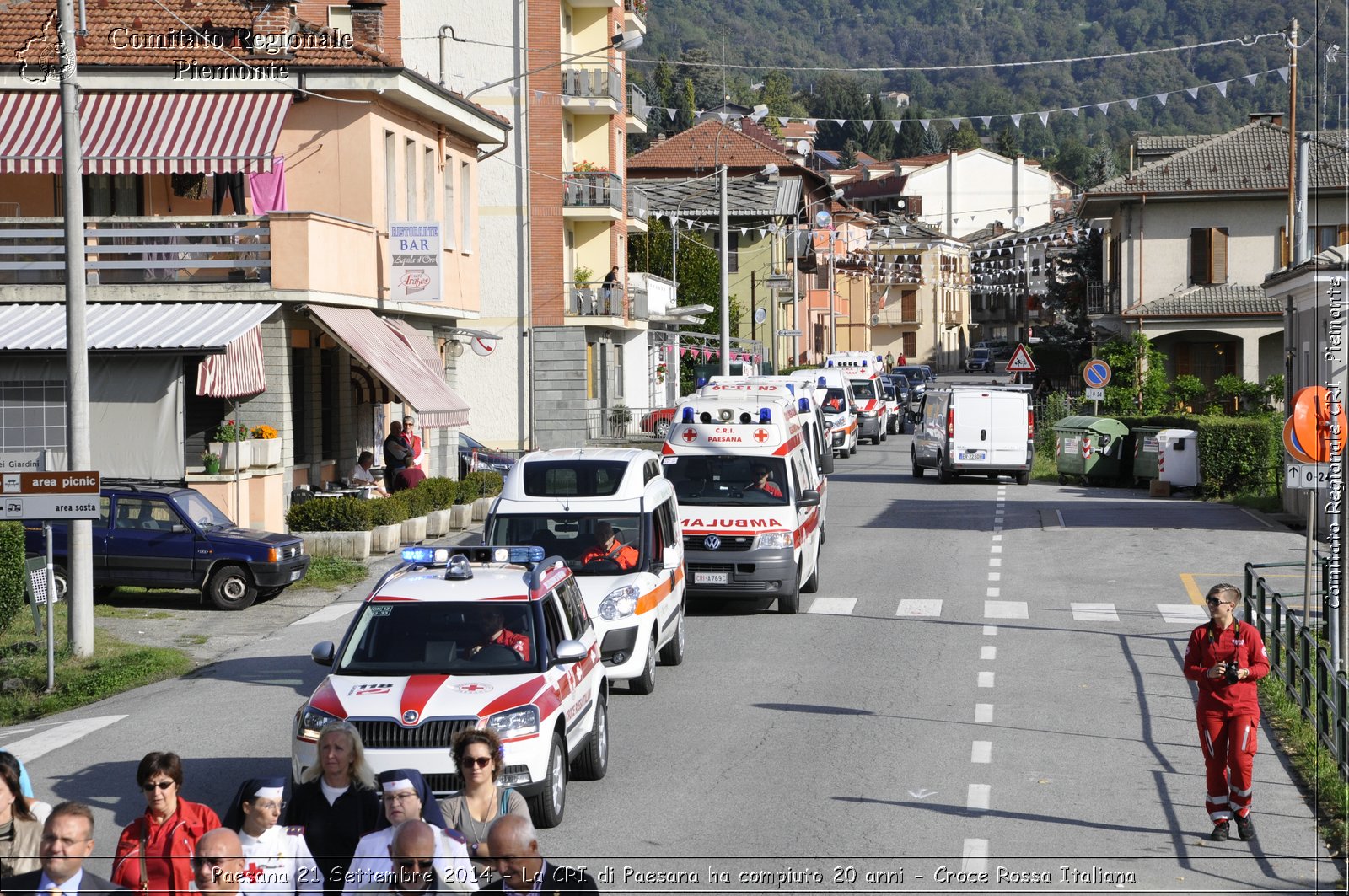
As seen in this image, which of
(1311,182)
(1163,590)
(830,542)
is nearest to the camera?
(1163,590)

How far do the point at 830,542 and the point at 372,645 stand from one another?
56.8 ft

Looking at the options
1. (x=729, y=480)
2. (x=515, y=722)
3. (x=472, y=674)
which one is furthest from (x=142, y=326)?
(x=515, y=722)

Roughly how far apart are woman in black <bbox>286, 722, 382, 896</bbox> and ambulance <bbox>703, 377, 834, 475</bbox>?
1634 cm

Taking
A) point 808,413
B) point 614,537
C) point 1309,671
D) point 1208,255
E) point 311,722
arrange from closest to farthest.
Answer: point 311,722
point 1309,671
point 614,537
point 808,413
point 1208,255

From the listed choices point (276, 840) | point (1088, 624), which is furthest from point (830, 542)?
point (276, 840)

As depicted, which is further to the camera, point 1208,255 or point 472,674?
point 1208,255

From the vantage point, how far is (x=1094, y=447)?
39.0 metres

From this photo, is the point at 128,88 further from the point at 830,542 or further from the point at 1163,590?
the point at 1163,590

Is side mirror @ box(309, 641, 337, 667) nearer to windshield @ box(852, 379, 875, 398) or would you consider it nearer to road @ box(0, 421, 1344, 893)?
road @ box(0, 421, 1344, 893)

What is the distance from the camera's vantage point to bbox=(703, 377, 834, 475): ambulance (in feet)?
85.2

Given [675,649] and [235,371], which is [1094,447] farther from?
[675,649]

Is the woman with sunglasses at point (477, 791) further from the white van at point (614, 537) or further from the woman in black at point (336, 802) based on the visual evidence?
the white van at point (614, 537)

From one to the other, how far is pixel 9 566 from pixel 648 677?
7.79m

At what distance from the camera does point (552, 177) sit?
47375mm
